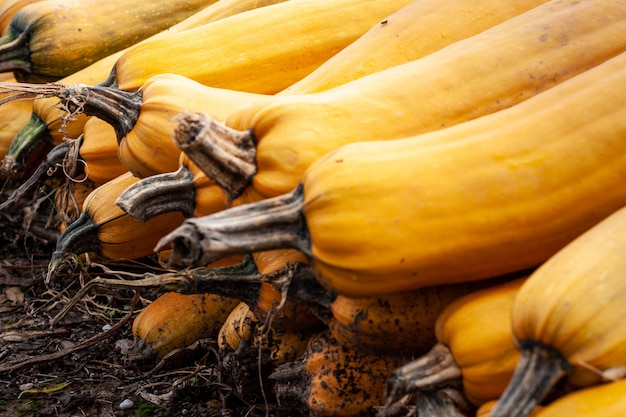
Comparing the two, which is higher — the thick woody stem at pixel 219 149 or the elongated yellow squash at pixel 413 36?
the elongated yellow squash at pixel 413 36

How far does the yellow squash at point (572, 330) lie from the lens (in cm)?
118

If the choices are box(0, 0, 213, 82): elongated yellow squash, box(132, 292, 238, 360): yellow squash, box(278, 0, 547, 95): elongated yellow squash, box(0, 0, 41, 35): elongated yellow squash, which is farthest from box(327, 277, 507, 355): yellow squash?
box(0, 0, 41, 35): elongated yellow squash

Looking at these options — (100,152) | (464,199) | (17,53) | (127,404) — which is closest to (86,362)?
(127,404)

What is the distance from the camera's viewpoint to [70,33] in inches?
114

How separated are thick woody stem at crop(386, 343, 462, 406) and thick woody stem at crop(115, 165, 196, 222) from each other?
2.28 ft

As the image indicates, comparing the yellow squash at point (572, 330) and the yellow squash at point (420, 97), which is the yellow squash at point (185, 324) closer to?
the yellow squash at point (420, 97)

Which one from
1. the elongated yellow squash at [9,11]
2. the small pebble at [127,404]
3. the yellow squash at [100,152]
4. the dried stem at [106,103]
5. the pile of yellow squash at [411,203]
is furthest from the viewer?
the elongated yellow squash at [9,11]

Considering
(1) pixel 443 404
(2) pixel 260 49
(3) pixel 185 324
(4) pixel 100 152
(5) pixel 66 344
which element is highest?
(2) pixel 260 49

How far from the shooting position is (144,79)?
2.24 meters

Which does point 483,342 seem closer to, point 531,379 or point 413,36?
point 531,379

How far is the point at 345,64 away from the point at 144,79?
0.61 m

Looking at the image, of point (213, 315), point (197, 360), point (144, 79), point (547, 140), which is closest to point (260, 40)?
point (144, 79)

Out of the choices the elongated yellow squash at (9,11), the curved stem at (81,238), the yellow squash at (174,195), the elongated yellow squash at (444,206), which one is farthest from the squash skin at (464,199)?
the elongated yellow squash at (9,11)

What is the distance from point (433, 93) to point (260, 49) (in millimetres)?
778
